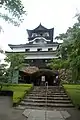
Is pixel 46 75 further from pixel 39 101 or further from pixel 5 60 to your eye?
pixel 39 101

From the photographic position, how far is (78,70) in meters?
9.34

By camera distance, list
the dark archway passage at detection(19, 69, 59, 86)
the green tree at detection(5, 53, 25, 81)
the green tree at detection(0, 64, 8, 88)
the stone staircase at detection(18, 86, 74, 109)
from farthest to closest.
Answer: the dark archway passage at detection(19, 69, 59, 86) → the green tree at detection(5, 53, 25, 81) → the green tree at detection(0, 64, 8, 88) → the stone staircase at detection(18, 86, 74, 109)

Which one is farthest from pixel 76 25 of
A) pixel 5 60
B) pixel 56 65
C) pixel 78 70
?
pixel 5 60

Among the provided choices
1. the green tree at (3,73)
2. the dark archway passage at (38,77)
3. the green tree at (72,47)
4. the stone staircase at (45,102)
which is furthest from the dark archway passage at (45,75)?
the green tree at (72,47)

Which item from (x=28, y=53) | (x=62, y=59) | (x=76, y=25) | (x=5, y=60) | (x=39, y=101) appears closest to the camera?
(x=76, y=25)

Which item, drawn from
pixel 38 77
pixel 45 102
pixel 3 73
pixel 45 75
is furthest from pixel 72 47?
pixel 38 77

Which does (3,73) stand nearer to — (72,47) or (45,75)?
(45,75)

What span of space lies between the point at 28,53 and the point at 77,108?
23.5 m

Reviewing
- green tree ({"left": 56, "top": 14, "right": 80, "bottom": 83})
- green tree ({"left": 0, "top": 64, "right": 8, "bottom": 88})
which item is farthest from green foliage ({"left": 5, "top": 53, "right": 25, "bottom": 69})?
green tree ({"left": 56, "top": 14, "right": 80, "bottom": 83})

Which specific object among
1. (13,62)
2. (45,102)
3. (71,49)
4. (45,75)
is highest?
(13,62)

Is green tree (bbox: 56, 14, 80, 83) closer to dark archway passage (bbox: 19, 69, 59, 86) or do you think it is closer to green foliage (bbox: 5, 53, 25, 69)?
green foliage (bbox: 5, 53, 25, 69)

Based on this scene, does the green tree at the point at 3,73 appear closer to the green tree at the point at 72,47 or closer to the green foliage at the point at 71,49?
the green foliage at the point at 71,49

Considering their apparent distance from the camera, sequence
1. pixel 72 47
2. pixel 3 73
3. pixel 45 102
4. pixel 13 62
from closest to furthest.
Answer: pixel 72 47 < pixel 45 102 < pixel 3 73 < pixel 13 62

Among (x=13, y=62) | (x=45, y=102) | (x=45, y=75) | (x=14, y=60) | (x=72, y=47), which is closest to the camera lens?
(x=72, y=47)
